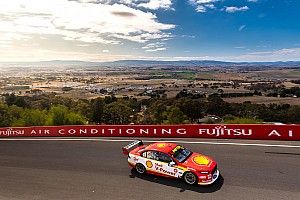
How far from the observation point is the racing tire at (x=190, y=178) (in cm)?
1304

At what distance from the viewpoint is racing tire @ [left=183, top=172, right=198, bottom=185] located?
1304 cm

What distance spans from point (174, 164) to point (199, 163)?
3.29ft

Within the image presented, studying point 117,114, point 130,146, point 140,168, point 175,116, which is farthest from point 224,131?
point 117,114

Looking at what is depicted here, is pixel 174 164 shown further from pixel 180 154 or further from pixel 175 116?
pixel 175 116

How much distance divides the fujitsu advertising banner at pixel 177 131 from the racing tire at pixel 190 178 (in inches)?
309

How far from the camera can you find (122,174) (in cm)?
1509

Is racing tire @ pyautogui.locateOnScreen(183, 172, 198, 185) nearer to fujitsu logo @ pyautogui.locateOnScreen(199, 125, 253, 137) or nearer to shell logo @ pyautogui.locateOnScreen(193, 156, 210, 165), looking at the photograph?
shell logo @ pyautogui.locateOnScreen(193, 156, 210, 165)

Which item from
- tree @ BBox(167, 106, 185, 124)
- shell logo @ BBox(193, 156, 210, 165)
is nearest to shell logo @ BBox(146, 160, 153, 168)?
shell logo @ BBox(193, 156, 210, 165)

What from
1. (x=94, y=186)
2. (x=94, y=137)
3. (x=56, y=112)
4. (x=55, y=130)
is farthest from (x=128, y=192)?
(x=56, y=112)

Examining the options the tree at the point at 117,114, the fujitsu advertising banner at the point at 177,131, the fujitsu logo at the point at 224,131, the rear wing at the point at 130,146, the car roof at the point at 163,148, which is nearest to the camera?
the car roof at the point at 163,148

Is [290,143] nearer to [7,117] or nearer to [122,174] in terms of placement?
[122,174]

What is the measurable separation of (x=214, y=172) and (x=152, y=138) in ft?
30.6

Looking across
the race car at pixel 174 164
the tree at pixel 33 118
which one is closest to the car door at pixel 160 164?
the race car at pixel 174 164

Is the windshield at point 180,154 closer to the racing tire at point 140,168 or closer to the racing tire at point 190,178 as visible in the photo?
the racing tire at point 190,178
